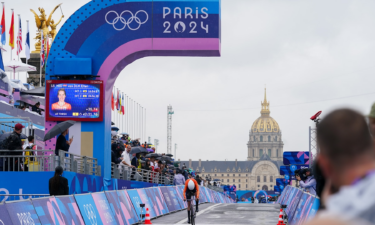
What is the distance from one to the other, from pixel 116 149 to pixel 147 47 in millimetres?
4179

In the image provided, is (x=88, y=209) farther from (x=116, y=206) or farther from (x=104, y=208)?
(x=116, y=206)

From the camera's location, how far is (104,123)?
2086cm

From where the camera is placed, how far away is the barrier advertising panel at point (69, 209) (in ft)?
35.0

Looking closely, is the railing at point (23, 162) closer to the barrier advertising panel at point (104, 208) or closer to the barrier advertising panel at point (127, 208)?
the barrier advertising panel at point (127, 208)

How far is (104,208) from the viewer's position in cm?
1349

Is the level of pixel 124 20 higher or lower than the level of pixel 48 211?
higher

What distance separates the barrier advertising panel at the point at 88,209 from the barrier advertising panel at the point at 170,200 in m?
8.82

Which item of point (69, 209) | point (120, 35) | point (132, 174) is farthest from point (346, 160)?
point (132, 174)

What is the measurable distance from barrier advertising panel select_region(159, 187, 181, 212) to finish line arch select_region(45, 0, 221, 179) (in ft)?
7.32

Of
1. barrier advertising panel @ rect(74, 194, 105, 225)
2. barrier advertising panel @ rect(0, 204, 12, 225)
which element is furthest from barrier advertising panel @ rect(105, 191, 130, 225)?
barrier advertising panel @ rect(0, 204, 12, 225)

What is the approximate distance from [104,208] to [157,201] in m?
6.83

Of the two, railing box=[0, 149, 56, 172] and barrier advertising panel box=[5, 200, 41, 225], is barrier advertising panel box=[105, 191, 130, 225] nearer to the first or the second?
railing box=[0, 149, 56, 172]

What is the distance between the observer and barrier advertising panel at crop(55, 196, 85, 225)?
1066 centimetres

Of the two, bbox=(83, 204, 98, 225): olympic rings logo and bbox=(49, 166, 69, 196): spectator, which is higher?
bbox=(49, 166, 69, 196): spectator
